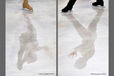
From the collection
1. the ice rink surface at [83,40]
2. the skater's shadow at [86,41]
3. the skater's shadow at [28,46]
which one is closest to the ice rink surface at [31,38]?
the skater's shadow at [28,46]

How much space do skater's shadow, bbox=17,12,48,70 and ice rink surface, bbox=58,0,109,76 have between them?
418 millimetres

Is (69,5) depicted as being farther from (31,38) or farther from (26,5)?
(31,38)

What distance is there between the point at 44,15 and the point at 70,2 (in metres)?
0.47

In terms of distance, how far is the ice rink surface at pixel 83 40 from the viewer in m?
3.60

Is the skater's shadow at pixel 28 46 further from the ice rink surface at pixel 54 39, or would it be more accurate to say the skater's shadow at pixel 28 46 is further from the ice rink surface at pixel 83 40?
the ice rink surface at pixel 83 40

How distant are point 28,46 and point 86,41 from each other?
95cm

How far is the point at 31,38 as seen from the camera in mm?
3729

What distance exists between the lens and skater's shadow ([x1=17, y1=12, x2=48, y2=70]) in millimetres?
3709

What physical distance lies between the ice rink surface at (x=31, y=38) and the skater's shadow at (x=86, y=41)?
385mm

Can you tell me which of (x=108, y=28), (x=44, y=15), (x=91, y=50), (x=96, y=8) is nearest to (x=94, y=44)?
(x=91, y=50)

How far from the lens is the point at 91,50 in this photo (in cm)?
362

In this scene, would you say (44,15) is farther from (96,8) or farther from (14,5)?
(96,8)

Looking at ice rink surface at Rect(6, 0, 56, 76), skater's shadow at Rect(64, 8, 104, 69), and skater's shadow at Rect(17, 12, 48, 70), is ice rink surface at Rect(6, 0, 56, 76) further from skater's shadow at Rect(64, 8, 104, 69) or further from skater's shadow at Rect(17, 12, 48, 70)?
skater's shadow at Rect(64, 8, 104, 69)

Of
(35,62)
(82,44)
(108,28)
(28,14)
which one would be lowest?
(35,62)
